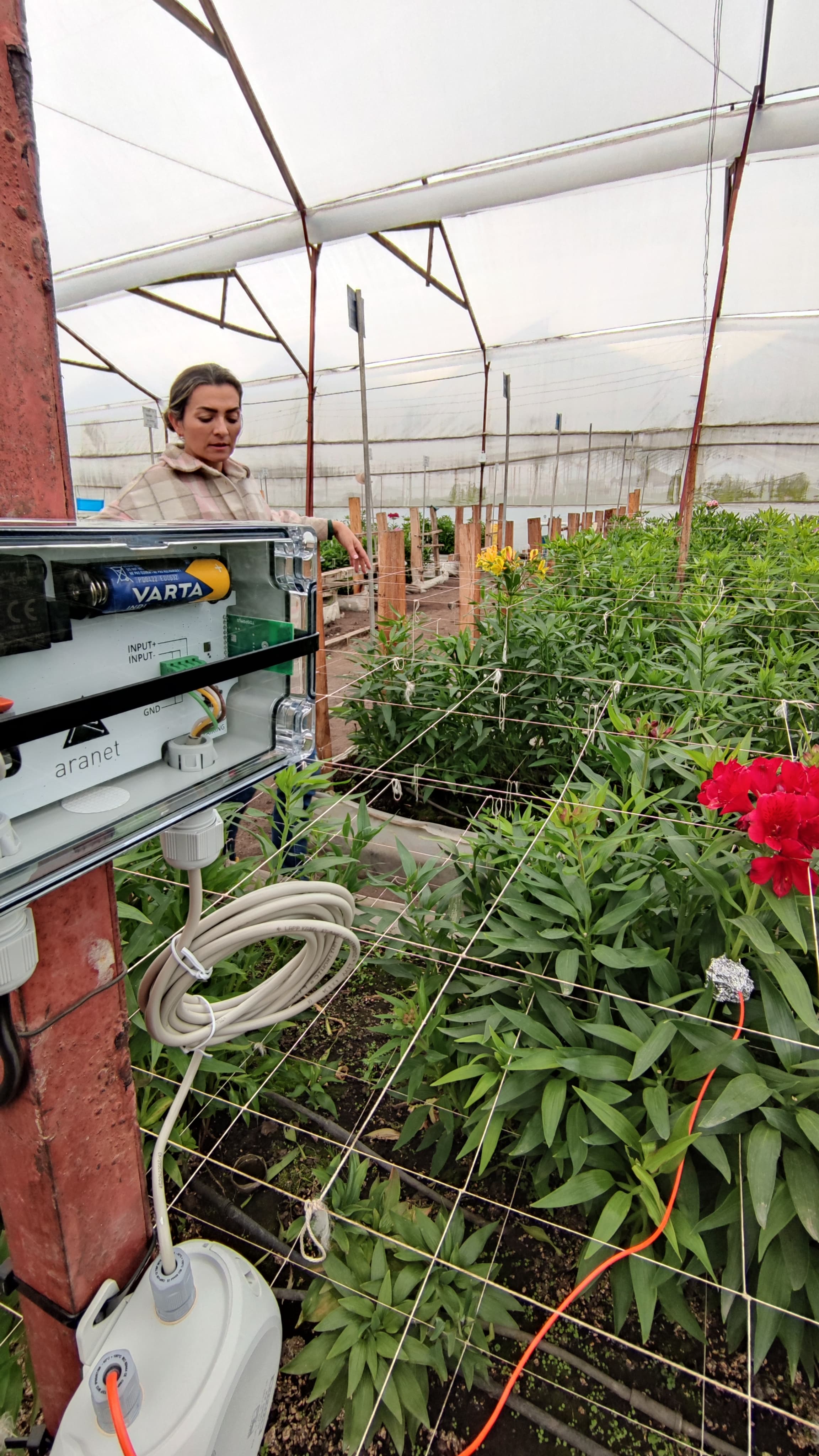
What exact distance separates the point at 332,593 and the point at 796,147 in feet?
10.3

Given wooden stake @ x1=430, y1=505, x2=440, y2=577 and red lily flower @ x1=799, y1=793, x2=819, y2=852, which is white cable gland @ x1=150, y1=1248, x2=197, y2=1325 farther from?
wooden stake @ x1=430, y1=505, x2=440, y2=577

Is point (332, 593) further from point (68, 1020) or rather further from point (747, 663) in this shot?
point (68, 1020)

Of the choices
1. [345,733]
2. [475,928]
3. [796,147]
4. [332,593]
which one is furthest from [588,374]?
[475,928]

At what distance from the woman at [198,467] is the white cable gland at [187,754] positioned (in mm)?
688

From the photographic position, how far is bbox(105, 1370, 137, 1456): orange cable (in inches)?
18.3

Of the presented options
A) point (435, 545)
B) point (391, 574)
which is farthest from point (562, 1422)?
point (435, 545)

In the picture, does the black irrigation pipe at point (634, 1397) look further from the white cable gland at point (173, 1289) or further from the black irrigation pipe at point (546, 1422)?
the white cable gland at point (173, 1289)

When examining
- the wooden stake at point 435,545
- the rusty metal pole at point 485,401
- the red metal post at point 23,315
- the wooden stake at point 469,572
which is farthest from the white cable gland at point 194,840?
the wooden stake at point 435,545

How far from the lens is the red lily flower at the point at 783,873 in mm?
795

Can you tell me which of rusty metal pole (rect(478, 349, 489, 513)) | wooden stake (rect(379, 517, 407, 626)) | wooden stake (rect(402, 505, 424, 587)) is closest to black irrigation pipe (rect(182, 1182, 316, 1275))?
wooden stake (rect(379, 517, 407, 626))

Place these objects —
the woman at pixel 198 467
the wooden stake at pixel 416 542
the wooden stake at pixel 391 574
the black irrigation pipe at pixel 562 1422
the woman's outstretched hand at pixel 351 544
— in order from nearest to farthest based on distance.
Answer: the black irrigation pipe at pixel 562 1422 < the woman's outstretched hand at pixel 351 544 < the woman at pixel 198 467 < the wooden stake at pixel 391 574 < the wooden stake at pixel 416 542

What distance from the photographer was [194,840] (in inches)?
22.4

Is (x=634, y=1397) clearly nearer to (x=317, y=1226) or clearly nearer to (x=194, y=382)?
(x=317, y=1226)

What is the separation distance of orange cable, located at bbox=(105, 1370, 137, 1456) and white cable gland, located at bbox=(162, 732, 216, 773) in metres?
0.42
